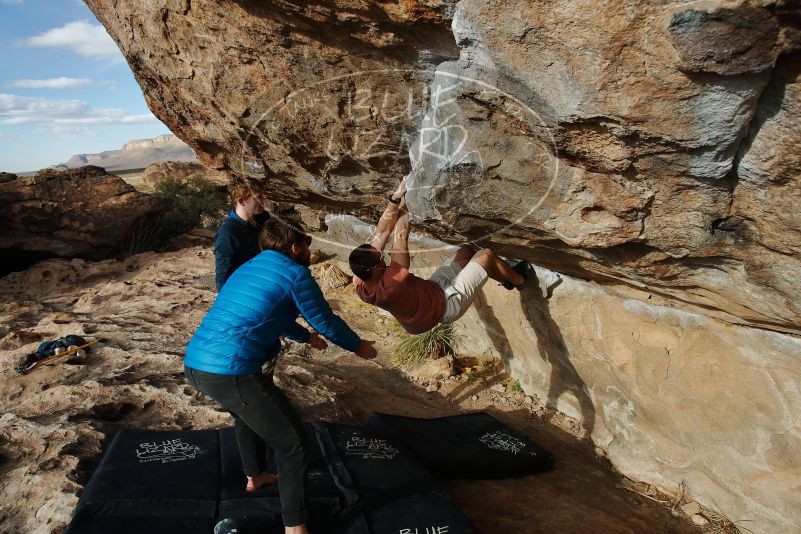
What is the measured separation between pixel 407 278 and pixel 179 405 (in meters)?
1.88

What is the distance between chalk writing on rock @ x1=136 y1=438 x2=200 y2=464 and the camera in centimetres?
317

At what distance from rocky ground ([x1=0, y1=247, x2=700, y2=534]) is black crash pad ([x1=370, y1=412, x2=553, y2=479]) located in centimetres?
10

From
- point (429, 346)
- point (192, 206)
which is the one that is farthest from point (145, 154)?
point (429, 346)

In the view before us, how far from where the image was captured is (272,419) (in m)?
2.55

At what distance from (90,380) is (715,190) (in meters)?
4.19

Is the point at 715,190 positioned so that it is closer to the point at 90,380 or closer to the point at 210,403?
the point at 210,403

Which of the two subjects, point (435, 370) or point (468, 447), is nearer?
point (468, 447)

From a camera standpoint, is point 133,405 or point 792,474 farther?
point 133,405

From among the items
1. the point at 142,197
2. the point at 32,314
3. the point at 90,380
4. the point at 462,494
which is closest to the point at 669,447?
the point at 462,494

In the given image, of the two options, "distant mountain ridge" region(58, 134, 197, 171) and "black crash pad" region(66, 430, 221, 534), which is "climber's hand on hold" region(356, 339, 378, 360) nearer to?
"black crash pad" region(66, 430, 221, 534)

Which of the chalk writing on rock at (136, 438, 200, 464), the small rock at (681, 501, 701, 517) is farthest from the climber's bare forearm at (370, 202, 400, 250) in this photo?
the small rock at (681, 501, 701, 517)

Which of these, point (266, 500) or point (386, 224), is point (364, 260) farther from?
point (266, 500)

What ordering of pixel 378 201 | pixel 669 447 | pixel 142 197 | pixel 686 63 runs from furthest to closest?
1. pixel 142 197
2. pixel 378 201
3. pixel 669 447
4. pixel 686 63

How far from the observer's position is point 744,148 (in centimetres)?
203
